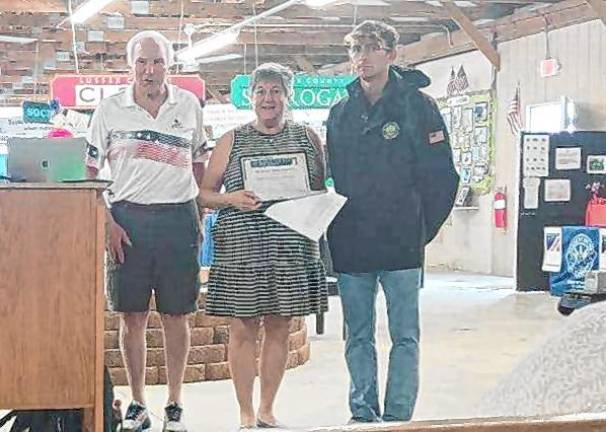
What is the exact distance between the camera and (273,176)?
3.64 meters

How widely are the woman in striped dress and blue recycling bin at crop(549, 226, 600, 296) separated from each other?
5.75 m

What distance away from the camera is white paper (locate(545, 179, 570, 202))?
9.92 m

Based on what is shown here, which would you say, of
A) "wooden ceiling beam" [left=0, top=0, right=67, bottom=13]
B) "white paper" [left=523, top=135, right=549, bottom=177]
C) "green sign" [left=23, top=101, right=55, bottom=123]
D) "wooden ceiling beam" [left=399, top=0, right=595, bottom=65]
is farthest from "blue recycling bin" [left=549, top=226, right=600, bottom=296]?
"wooden ceiling beam" [left=0, top=0, right=67, bottom=13]

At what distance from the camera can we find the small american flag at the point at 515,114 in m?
11.3

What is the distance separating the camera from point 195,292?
3684mm

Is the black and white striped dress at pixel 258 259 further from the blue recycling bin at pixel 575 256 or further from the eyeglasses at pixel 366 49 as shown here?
the blue recycling bin at pixel 575 256

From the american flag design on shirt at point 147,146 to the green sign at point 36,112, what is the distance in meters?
6.39

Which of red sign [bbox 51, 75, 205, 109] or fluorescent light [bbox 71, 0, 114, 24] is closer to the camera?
fluorescent light [bbox 71, 0, 114, 24]

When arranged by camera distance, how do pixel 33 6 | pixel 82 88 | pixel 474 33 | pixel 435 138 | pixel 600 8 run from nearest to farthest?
pixel 435 138, pixel 600 8, pixel 82 88, pixel 33 6, pixel 474 33

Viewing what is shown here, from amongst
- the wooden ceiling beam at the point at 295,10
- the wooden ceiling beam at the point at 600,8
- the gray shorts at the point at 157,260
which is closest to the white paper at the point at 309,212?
the gray shorts at the point at 157,260

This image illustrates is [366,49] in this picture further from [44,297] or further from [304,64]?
[304,64]

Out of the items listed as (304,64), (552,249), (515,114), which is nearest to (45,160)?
(552,249)

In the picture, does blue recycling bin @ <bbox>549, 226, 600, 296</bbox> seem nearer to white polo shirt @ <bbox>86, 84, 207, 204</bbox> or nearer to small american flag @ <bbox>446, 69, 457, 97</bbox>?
small american flag @ <bbox>446, 69, 457, 97</bbox>

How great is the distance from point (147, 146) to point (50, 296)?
79 cm
